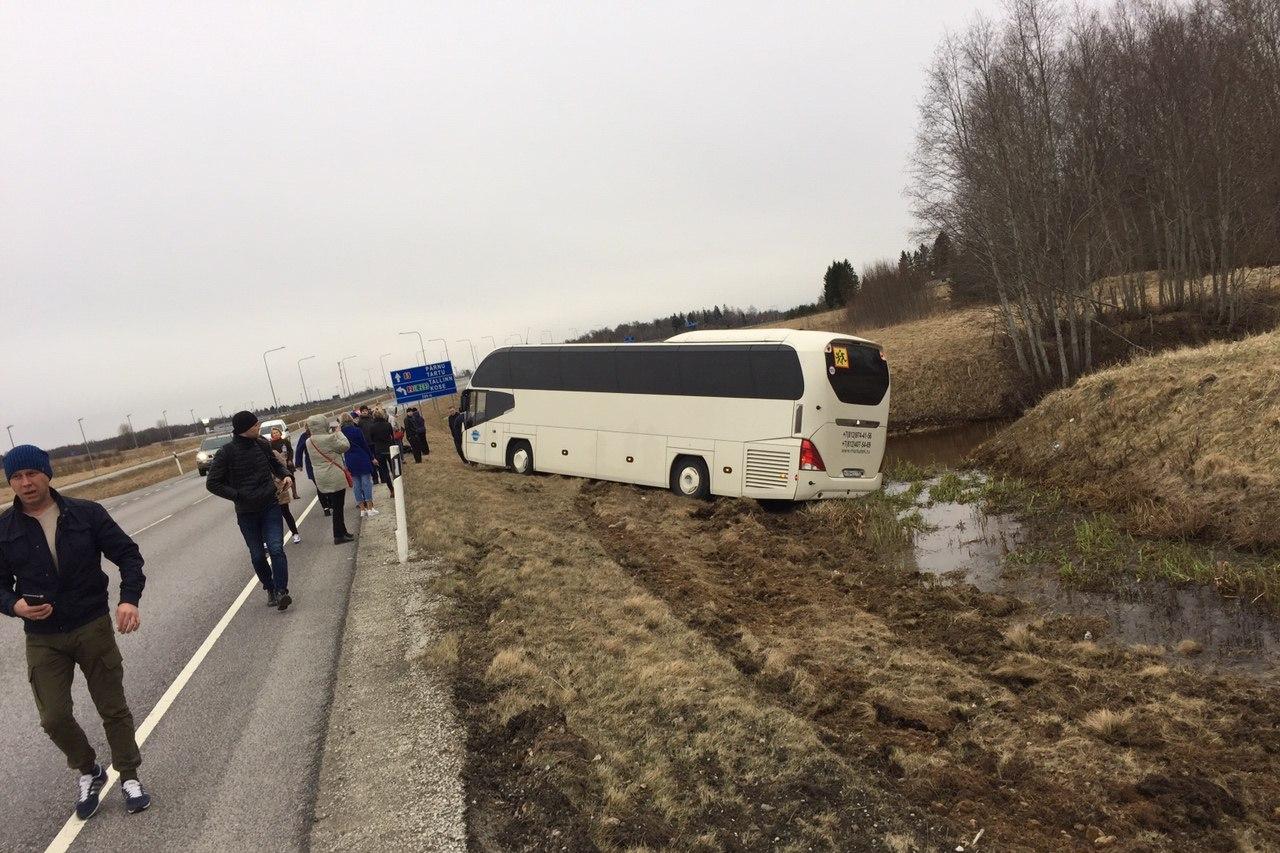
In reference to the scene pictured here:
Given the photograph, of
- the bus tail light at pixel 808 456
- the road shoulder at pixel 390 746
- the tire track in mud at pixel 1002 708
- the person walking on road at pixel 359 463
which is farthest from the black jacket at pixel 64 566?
the bus tail light at pixel 808 456

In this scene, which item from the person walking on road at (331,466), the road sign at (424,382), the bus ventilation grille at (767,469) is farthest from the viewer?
the road sign at (424,382)

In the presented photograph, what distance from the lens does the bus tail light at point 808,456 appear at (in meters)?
12.6

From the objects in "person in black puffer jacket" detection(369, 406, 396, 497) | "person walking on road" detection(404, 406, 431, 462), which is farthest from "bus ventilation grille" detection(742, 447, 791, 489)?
"person walking on road" detection(404, 406, 431, 462)

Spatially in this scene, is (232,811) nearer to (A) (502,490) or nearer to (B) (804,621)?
(B) (804,621)

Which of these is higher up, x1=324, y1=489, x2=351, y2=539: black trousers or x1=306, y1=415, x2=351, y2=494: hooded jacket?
x1=306, y1=415, x2=351, y2=494: hooded jacket

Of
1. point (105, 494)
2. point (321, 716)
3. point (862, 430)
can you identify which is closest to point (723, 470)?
point (862, 430)

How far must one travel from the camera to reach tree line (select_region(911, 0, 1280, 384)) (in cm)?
2361

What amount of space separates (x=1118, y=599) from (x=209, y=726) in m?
8.40

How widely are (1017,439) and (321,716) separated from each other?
1659 centimetres

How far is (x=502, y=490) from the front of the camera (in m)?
15.6

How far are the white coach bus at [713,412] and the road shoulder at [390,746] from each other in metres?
7.41

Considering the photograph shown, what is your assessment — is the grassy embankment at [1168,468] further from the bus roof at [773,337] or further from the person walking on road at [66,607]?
the person walking on road at [66,607]

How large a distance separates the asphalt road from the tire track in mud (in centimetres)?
328

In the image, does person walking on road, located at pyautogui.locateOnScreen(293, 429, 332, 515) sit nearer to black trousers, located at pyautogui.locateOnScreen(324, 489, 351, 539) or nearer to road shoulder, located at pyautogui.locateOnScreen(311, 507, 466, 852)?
black trousers, located at pyautogui.locateOnScreen(324, 489, 351, 539)
